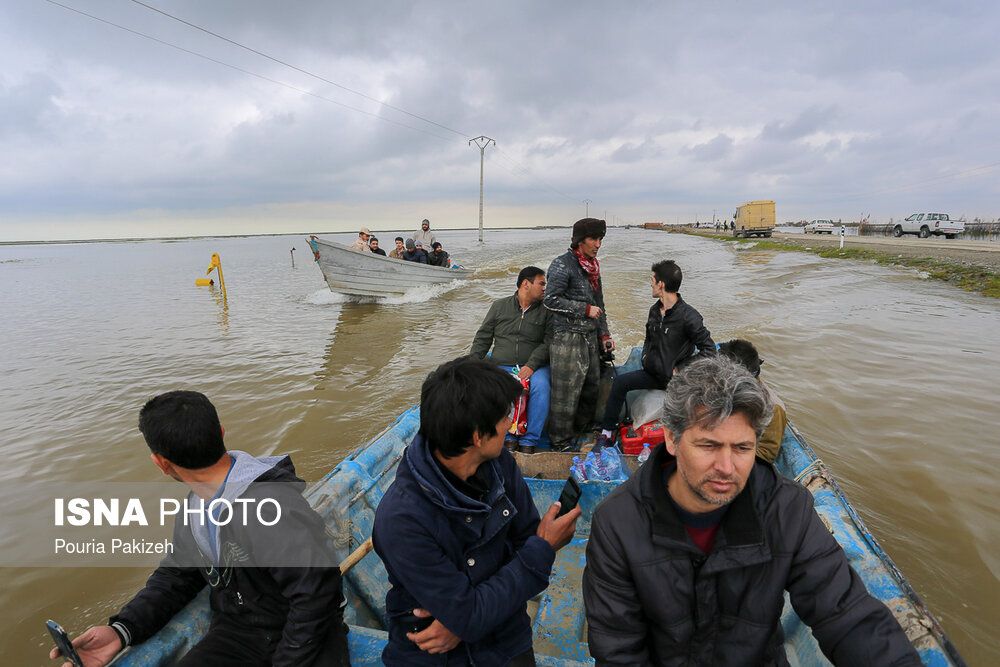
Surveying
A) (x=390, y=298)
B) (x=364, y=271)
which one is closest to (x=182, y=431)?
(x=364, y=271)

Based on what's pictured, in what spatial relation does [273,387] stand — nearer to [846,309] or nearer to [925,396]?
[925,396]

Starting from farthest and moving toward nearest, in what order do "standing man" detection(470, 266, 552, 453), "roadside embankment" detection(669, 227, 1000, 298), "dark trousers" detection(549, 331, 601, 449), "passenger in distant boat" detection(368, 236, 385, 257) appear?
"passenger in distant boat" detection(368, 236, 385, 257) < "roadside embankment" detection(669, 227, 1000, 298) < "standing man" detection(470, 266, 552, 453) < "dark trousers" detection(549, 331, 601, 449)

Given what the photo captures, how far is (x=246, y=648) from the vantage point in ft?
5.89

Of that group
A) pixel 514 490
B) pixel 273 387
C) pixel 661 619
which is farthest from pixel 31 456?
pixel 661 619

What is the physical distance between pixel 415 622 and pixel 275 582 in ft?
2.00

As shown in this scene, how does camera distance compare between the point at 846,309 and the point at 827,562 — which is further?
the point at 846,309

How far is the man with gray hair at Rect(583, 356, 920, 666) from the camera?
51.3 inches

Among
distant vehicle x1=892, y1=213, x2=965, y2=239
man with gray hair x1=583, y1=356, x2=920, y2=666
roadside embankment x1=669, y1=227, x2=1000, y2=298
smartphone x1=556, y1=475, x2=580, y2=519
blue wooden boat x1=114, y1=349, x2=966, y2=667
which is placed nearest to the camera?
man with gray hair x1=583, y1=356, x2=920, y2=666

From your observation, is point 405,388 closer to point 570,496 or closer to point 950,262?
point 570,496

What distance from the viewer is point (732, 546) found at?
1311mm

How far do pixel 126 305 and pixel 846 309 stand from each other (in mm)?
22841

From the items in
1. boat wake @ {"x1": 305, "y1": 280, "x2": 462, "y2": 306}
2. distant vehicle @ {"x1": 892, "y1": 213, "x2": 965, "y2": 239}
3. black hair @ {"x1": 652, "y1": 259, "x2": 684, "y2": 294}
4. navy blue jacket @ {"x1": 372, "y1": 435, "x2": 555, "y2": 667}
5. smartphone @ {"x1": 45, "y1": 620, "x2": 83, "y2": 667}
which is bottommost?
boat wake @ {"x1": 305, "y1": 280, "x2": 462, "y2": 306}

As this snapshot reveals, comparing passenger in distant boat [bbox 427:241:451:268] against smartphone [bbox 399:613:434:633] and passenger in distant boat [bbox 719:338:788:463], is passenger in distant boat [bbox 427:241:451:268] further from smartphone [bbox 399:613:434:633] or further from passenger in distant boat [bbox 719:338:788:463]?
smartphone [bbox 399:613:434:633]

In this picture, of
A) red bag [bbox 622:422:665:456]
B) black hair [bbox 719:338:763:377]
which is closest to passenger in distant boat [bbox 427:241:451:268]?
red bag [bbox 622:422:665:456]
